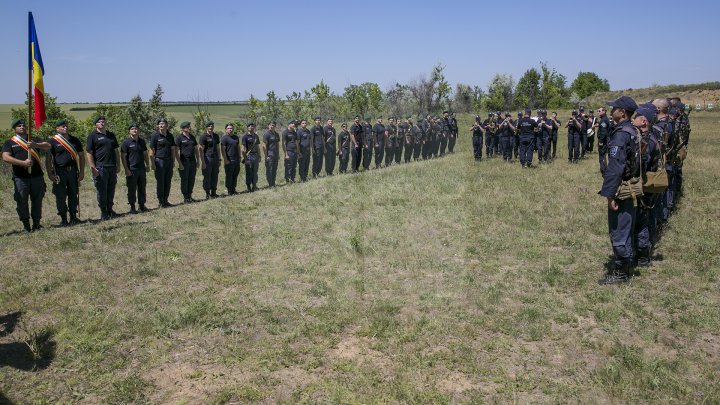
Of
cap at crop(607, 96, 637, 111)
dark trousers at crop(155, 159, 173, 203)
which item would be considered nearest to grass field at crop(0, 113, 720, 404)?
dark trousers at crop(155, 159, 173, 203)

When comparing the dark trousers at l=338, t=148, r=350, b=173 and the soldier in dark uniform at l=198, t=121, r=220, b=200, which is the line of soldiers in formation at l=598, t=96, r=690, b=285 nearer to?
the soldier in dark uniform at l=198, t=121, r=220, b=200

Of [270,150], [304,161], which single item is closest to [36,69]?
[270,150]

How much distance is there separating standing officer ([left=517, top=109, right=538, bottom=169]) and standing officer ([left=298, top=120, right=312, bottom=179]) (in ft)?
20.9

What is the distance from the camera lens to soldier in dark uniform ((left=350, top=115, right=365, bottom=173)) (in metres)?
16.7

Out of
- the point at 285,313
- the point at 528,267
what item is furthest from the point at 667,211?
the point at 285,313

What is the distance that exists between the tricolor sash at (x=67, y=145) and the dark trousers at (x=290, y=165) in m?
6.01

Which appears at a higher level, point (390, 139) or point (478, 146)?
point (390, 139)

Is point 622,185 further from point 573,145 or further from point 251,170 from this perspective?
point 573,145

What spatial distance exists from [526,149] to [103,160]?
11584 millimetres

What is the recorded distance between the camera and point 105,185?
10266 millimetres

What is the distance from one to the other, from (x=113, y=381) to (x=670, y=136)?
30.8ft

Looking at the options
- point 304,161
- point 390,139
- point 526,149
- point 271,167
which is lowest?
point 271,167

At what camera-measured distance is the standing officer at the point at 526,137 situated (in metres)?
15.3

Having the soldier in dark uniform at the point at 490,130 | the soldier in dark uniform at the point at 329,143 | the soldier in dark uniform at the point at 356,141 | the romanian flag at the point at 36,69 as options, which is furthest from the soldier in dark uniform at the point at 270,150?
the soldier in dark uniform at the point at 490,130
